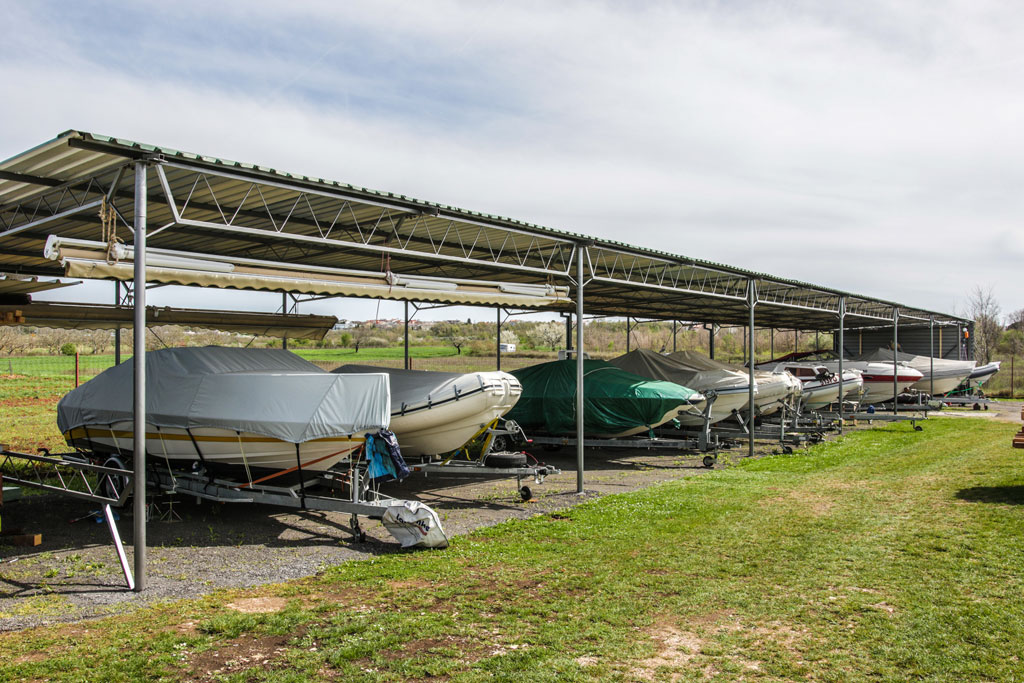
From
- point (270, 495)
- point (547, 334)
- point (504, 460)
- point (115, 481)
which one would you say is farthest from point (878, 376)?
point (115, 481)

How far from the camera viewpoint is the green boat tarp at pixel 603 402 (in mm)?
14820

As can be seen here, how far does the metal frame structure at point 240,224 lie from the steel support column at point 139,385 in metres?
0.01

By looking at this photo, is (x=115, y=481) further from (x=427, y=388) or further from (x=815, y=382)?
(x=815, y=382)

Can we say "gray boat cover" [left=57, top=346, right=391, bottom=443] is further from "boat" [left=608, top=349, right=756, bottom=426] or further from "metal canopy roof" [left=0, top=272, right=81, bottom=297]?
"boat" [left=608, top=349, right=756, bottom=426]

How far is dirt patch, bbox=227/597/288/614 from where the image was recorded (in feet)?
19.3

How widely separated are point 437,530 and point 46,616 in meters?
3.55

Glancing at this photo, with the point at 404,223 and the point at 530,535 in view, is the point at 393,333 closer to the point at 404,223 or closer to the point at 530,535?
the point at 404,223

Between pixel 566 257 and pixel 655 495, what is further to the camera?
pixel 566 257

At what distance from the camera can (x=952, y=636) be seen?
509 cm

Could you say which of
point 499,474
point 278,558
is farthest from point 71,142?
point 499,474

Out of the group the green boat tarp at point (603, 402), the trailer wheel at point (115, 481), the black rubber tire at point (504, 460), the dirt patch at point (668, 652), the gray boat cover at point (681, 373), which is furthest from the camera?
the gray boat cover at point (681, 373)

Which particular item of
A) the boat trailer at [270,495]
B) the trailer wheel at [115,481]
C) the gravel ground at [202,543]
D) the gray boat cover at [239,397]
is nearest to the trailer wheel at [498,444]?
the gravel ground at [202,543]

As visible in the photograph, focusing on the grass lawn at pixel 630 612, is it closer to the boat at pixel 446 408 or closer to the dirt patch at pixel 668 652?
the dirt patch at pixel 668 652

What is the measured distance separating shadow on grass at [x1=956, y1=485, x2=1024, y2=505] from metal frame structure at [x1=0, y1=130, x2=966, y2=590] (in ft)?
17.7
